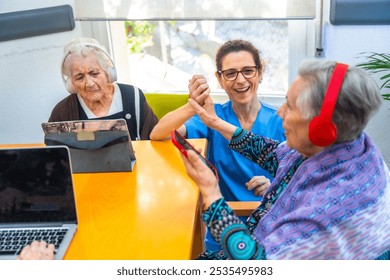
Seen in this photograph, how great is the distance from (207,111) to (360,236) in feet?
2.93

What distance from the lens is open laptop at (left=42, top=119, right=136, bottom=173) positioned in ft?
5.05

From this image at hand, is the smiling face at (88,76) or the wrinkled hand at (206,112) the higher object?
the smiling face at (88,76)

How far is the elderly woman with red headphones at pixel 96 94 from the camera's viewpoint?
6.65 ft

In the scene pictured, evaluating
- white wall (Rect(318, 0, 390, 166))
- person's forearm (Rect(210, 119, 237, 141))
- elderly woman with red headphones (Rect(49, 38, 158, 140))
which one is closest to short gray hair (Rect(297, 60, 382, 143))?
person's forearm (Rect(210, 119, 237, 141))

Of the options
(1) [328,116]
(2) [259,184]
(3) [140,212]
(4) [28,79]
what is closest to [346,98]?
(1) [328,116]

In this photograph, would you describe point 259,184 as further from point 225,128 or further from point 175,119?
point 175,119

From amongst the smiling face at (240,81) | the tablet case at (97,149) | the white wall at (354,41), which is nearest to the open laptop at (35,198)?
the tablet case at (97,149)

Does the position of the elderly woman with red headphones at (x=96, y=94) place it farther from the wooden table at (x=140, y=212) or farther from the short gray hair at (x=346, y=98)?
the short gray hair at (x=346, y=98)

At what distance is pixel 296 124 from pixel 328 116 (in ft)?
0.40

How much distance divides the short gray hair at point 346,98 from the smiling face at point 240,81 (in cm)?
78

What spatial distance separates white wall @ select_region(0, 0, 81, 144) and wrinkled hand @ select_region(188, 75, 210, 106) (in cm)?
123

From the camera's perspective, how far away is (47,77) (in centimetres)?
272

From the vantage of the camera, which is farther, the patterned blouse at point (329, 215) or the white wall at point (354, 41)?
the white wall at point (354, 41)
